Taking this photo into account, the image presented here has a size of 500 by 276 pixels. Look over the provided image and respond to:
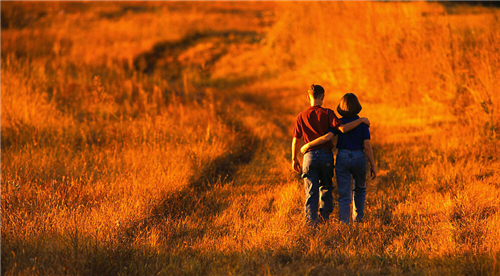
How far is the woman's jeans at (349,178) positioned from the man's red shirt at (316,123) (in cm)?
24

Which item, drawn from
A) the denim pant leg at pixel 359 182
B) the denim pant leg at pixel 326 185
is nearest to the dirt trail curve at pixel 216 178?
the denim pant leg at pixel 326 185

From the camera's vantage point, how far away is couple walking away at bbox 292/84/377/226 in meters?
4.22

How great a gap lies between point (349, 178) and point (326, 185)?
0.28 m

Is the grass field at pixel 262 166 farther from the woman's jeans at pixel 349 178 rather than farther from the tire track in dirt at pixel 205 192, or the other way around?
the woman's jeans at pixel 349 178

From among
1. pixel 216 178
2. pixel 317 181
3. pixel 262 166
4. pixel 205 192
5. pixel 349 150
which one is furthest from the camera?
pixel 262 166

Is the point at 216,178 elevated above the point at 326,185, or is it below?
below

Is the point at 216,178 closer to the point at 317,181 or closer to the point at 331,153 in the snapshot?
the point at 317,181

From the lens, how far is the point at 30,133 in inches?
288

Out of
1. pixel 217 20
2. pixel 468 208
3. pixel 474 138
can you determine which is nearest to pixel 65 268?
pixel 468 208

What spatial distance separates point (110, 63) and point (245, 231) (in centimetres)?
1451

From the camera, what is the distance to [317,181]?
434cm

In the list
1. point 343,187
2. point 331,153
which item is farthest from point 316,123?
point 343,187

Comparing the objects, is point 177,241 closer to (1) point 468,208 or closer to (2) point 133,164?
(2) point 133,164

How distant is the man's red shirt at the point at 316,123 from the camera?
426 cm
